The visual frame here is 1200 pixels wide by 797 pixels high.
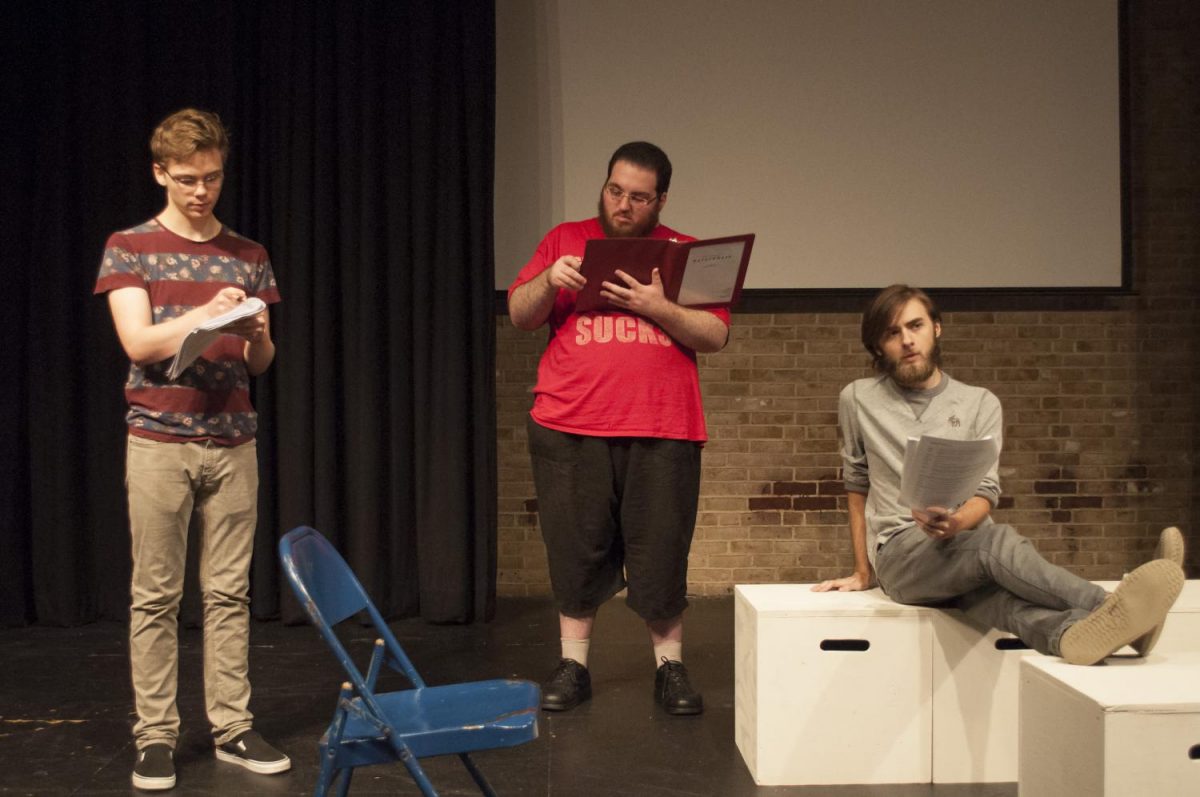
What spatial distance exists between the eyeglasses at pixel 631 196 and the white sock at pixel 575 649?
1.35 metres

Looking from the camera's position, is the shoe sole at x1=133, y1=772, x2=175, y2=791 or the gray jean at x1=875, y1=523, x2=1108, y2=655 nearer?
the gray jean at x1=875, y1=523, x2=1108, y2=655

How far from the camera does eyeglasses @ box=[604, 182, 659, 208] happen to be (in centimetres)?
321

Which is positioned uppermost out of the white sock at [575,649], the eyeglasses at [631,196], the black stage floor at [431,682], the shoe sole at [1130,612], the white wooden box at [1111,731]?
the eyeglasses at [631,196]

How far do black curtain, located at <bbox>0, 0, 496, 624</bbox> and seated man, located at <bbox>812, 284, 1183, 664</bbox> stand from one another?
204 centimetres

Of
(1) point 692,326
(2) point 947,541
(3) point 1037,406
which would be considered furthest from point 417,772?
(3) point 1037,406

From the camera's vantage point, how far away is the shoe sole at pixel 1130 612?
2205 millimetres

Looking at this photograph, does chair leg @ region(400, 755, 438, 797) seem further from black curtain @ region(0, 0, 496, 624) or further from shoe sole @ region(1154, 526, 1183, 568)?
black curtain @ region(0, 0, 496, 624)

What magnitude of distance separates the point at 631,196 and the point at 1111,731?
1.92 metres

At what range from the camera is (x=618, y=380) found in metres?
3.23

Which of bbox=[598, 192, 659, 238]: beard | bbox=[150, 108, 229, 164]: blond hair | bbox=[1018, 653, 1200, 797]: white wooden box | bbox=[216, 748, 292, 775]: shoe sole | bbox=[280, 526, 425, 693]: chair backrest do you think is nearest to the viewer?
bbox=[1018, 653, 1200, 797]: white wooden box

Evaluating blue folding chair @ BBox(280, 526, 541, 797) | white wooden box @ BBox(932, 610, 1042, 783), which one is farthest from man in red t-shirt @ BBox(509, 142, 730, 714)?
blue folding chair @ BBox(280, 526, 541, 797)

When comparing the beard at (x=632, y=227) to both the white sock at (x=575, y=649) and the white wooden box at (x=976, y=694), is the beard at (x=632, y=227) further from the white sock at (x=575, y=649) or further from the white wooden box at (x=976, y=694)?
the white wooden box at (x=976, y=694)

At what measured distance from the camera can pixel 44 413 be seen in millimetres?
4609

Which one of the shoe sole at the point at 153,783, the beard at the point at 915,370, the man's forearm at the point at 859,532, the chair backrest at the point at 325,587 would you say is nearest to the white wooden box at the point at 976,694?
the man's forearm at the point at 859,532
